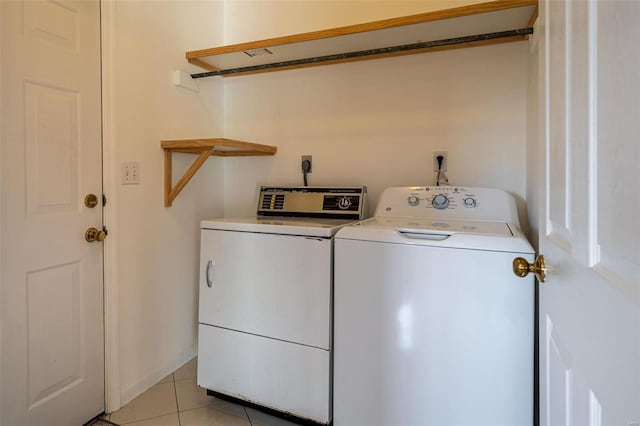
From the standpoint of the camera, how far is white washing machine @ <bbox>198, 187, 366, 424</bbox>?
1498 millimetres

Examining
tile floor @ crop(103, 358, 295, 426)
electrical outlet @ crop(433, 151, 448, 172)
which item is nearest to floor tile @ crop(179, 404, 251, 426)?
tile floor @ crop(103, 358, 295, 426)

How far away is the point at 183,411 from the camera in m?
1.75

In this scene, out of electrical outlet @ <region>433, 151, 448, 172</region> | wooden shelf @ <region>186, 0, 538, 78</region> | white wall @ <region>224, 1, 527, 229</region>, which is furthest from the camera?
electrical outlet @ <region>433, 151, 448, 172</region>

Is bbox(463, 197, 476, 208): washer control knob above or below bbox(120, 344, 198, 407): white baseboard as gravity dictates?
above

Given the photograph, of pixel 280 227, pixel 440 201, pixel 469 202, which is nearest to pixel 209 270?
pixel 280 227

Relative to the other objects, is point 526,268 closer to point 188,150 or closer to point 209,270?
point 209,270

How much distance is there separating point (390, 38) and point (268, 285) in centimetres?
131

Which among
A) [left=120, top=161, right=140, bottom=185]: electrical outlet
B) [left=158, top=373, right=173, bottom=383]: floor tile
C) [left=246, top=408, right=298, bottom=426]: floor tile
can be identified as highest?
[left=120, top=161, right=140, bottom=185]: electrical outlet

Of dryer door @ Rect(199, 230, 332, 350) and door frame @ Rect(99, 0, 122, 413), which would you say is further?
door frame @ Rect(99, 0, 122, 413)

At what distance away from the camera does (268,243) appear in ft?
5.25

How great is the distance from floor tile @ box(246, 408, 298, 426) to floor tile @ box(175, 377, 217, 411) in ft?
0.78

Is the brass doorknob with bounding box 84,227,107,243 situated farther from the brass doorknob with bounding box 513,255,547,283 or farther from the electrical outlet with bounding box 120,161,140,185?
the brass doorknob with bounding box 513,255,547,283

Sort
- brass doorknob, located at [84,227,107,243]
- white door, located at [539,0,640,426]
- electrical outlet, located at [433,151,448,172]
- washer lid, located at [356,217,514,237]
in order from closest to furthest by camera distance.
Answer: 1. white door, located at [539,0,640,426]
2. washer lid, located at [356,217,514,237]
3. brass doorknob, located at [84,227,107,243]
4. electrical outlet, located at [433,151,448,172]

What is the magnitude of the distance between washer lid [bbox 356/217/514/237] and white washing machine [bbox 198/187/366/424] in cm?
23
